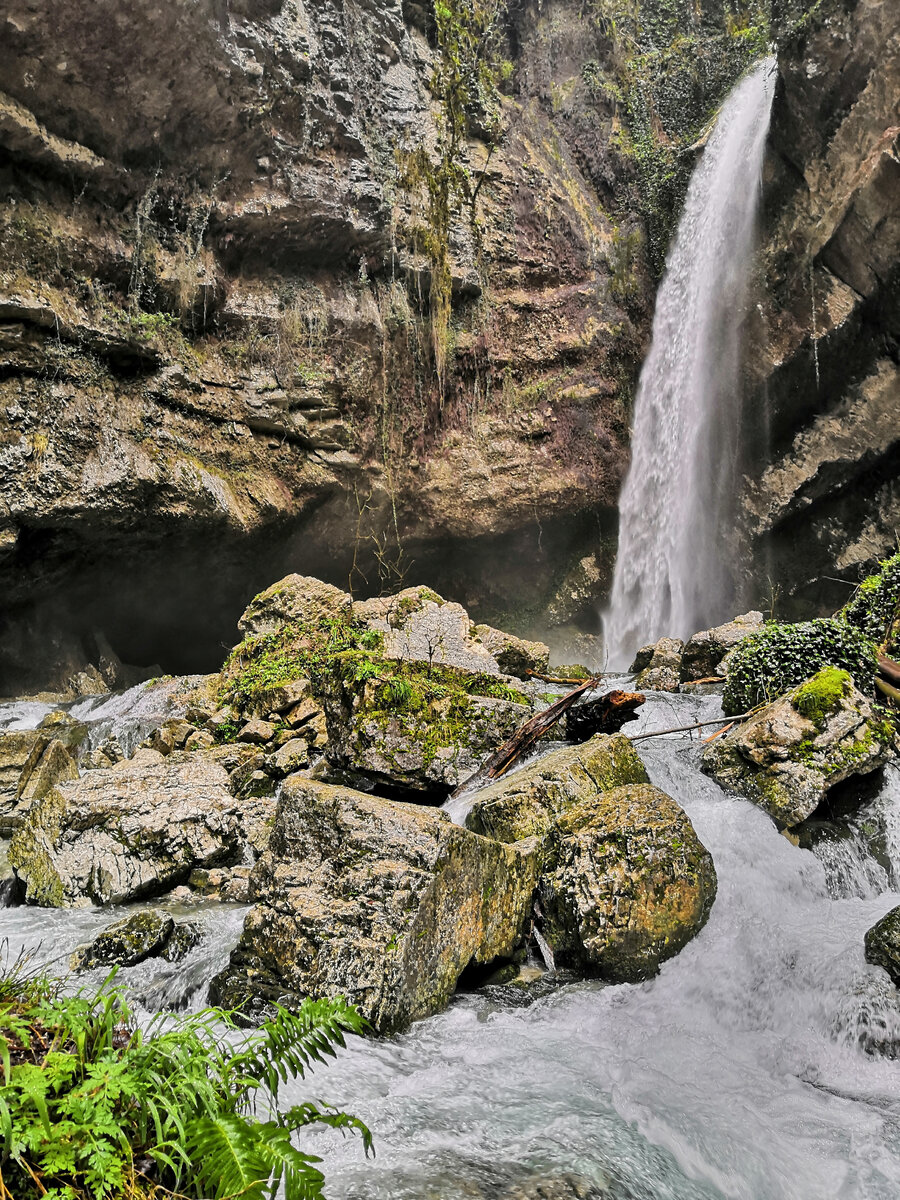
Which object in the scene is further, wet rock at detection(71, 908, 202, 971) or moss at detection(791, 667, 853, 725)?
moss at detection(791, 667, 853, 725)

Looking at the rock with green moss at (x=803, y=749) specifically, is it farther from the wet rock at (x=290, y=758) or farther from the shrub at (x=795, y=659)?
the wet rock at (x=290, y=758)

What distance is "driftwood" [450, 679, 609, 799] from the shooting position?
5843 mm

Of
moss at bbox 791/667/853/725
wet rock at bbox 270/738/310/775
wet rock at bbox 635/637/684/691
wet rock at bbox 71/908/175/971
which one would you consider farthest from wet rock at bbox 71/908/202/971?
wet rock at bbox 635/637/684/691

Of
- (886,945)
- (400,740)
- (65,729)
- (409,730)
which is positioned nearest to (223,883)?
(400,740)

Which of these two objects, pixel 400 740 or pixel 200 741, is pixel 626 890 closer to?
pixel 400 740

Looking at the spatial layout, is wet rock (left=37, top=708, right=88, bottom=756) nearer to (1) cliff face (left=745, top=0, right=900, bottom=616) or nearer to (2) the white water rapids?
(2) the white water rapids

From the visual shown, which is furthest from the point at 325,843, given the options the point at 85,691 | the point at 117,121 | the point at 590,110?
the point at 590,110

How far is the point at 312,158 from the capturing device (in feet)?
48.2

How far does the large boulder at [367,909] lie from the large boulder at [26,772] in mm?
3341

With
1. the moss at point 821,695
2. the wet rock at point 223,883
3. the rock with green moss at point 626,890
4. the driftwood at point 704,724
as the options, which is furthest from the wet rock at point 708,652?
the wet rock at point 223,883

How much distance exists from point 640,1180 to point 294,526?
1521cm

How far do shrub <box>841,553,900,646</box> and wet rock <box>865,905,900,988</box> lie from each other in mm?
4197

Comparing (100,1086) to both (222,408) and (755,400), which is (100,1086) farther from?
(755,400)

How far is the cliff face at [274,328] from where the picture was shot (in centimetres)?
1278
